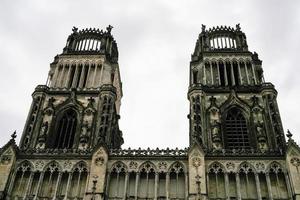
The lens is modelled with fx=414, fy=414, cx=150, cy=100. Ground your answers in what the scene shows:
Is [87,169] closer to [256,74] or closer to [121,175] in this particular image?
[121,175]

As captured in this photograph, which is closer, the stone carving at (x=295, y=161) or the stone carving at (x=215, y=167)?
the stone carving at (x=295, y=161)

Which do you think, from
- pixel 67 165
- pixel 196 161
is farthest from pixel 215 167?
pixel 67 165

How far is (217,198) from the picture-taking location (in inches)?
1292

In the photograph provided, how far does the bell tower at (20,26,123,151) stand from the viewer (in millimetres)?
39469

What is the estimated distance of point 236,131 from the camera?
130 feet

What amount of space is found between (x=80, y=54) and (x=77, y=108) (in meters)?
8.86

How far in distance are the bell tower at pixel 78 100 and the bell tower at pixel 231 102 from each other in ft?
29.3

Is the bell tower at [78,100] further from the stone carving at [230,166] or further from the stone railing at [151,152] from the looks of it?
the stone carving at [230,166]

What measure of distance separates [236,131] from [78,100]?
16358mm

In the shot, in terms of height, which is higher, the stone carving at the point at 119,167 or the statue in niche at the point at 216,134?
the statue in niche at the point at 216,134

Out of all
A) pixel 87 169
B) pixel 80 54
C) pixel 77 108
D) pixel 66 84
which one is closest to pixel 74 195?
pixel 87 169

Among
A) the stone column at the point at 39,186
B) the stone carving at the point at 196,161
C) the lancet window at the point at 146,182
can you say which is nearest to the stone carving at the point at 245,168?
the stone carving at the point at 196,161

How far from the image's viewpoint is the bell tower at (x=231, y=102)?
38.1 metres

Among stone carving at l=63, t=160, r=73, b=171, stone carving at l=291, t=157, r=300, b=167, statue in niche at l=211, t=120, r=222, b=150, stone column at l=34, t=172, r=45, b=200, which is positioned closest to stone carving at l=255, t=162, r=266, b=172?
stone carving at l=291, t=157, r=300, b=167
